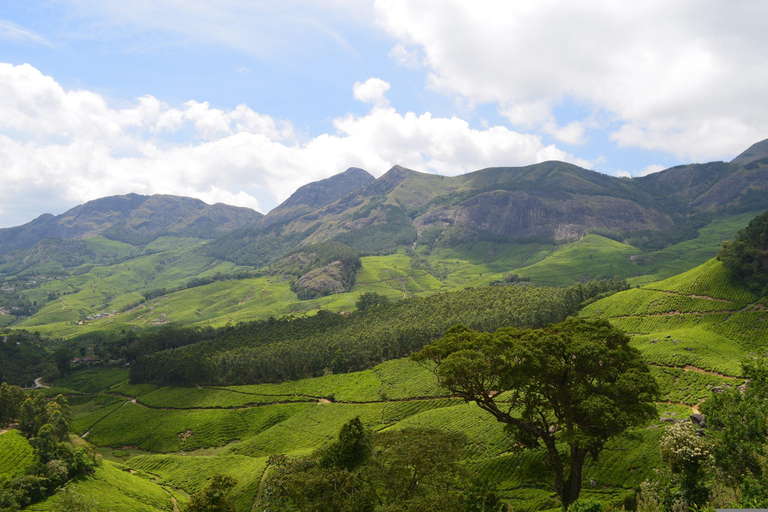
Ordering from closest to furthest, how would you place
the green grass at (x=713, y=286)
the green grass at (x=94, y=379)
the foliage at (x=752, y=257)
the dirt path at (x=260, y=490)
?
1. the dirt path at (x=260, y=490)
2. the green grass at (x=713, y=286)
3. the foliage at (x=752, y=257)
4. the green grass at (x=94, y=379)

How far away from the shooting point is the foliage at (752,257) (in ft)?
371

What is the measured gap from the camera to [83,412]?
139 metres

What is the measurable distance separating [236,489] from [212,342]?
125 meters

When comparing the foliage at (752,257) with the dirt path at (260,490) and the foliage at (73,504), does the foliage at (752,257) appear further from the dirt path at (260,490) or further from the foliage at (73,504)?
the foliage at (73,504)

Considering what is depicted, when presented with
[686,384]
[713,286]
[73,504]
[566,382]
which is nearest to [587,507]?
[566,382]

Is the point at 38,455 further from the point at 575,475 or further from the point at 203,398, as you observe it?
the point at 575,475

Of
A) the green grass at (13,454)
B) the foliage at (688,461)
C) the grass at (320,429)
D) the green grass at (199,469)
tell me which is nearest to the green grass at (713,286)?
the grass at (320,429)

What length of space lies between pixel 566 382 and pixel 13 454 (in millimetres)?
93073

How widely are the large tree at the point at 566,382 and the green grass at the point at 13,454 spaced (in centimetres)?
7541

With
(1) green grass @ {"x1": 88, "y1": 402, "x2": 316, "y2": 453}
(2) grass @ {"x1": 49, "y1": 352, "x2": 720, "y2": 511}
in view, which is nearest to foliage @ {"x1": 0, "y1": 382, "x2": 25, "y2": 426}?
(2) grass @ {"x1": 49, "y1": 352, "x2": 720, "y2": 511}

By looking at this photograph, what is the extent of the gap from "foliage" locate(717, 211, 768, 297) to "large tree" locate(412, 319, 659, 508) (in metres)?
105

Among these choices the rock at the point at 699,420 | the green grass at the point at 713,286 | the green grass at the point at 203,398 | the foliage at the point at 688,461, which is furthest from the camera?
the green grass at the point at 203,398

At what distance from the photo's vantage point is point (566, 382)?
4175 centimetres

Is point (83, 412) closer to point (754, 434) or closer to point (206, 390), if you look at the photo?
point (206, 390)
